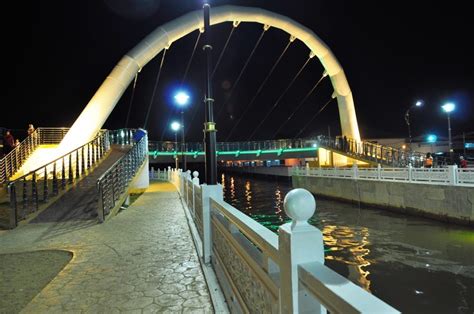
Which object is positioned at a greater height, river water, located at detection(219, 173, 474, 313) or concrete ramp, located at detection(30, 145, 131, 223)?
concrete ramp, located at detection(30, 145, 131, 223)

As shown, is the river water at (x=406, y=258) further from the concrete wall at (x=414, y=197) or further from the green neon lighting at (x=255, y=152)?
the green neon lighting at (x=255, y=152)

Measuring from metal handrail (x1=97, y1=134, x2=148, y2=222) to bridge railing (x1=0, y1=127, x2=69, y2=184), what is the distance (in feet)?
18.7

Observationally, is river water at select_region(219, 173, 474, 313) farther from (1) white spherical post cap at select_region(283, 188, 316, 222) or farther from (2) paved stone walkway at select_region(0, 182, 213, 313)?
(1) white spherical post cap at select_region(283, 188, 316, 222)

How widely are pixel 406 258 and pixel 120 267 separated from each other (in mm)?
7592

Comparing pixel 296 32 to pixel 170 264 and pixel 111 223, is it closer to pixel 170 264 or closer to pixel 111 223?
pixel 111 223

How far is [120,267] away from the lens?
546 centimetres

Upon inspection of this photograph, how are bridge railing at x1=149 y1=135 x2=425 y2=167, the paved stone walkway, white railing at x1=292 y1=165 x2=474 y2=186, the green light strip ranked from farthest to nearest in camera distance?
1. the green light strip
2. bridge railing at x1=149 y1=135 x2=425 y2=167
3. white railing at x1=292 y1=165 x2=474 y2=186
4. the paved stone walkway

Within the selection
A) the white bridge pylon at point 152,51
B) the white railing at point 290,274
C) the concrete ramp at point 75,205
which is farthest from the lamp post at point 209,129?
the white bridge pylon at point 152,51

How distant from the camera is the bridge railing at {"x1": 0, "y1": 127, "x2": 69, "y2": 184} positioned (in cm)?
1448

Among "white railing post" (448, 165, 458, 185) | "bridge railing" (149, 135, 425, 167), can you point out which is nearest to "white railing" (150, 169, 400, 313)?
"white railing post" (448, 165, 458, 185)

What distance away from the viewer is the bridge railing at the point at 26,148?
14.5 metres

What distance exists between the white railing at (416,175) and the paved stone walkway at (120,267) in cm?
1104

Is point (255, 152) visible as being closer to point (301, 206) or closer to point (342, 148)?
point (342, 148)

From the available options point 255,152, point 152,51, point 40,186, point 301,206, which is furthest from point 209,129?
point 255,152
